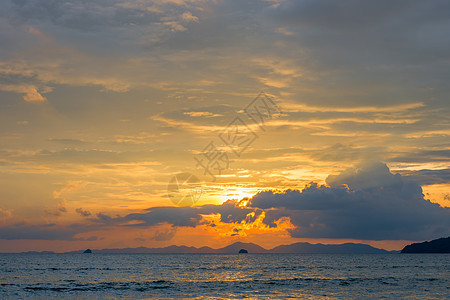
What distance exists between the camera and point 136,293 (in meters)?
78.2

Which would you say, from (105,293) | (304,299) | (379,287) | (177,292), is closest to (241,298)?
(304,299)

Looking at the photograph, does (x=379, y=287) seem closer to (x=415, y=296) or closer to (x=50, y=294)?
(x=415, y=296)

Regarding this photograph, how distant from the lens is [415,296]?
73750mm

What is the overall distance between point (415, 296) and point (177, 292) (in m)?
42.3

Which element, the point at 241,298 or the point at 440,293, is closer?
the point at 241,298

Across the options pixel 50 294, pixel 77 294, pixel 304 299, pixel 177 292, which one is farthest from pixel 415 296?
pixel 50 294

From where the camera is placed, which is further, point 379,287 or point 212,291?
point 379,287

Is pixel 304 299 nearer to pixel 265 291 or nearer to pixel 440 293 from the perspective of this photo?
pixel 265 291

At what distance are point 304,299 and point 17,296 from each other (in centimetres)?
4952

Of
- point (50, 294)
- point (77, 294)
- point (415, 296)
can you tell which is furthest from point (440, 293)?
point (50, 294)

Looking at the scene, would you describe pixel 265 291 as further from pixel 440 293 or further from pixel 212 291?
pixel 440 293

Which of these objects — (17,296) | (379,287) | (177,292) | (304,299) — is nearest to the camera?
(304,299)

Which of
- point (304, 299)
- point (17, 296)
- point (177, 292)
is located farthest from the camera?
point (177, 292)

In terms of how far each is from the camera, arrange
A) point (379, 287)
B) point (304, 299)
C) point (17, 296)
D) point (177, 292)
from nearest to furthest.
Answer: point (304, 299) < point (17, 296) < point (177, 292) < point (379, 287)
